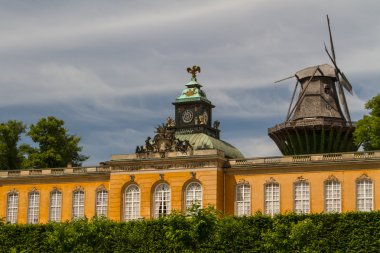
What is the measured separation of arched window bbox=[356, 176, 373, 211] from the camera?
199 feet

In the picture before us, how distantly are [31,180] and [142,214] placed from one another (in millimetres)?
11661

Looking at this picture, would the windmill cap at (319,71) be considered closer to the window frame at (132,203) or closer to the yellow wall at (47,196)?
the window frame at (132,203)

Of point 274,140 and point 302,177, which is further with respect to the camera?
point 274,140

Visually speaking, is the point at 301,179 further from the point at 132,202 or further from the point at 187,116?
the point at 187,116

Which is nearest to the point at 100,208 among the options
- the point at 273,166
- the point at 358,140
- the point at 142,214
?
the point at 142,214

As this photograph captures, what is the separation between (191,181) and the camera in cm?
6525

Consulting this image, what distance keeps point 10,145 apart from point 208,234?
32.5 meters

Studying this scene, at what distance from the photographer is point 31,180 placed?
7200cm

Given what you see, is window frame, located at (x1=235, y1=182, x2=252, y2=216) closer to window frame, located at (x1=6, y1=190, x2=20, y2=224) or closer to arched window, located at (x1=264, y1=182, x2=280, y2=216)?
arched window, located at (x1=264, y1=182, x2=280, y2=216)

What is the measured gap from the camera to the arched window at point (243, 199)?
64.4 m

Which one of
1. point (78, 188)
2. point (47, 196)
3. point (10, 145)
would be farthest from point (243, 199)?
point (10, 145)

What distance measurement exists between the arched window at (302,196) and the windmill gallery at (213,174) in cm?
8

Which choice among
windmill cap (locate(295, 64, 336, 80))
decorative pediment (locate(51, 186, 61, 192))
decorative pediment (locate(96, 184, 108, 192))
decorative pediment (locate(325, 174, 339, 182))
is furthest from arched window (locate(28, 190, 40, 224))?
windmill cap (locate(295, 64, 336, 80))

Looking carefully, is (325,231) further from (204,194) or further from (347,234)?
(204,194)
